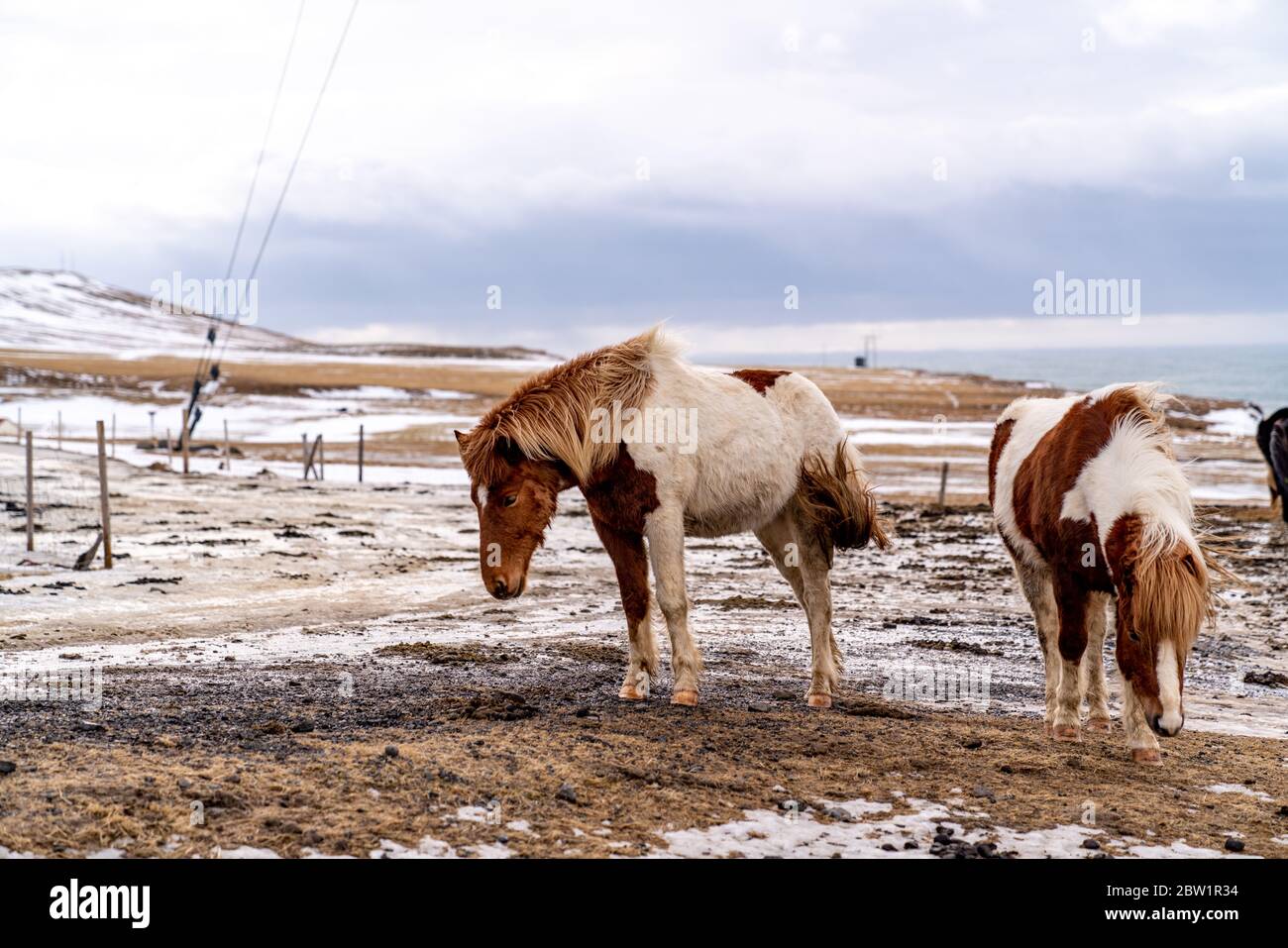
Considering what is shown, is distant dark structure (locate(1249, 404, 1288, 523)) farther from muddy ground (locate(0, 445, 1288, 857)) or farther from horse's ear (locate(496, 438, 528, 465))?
horse's ear (locate(496, 438, 528, 465))

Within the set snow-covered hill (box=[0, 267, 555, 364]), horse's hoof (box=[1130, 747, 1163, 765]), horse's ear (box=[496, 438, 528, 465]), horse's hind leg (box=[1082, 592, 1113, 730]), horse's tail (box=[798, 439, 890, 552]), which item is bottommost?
horse's hoof (box=[1130, 747, 1163, 765])

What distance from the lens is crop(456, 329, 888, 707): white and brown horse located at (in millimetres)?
7172

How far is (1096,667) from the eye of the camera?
726 cm

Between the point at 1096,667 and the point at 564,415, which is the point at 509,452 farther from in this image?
the point at 1096,667

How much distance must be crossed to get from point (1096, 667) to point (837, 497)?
1936 mm

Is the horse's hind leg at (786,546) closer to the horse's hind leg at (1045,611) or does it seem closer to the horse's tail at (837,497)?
the horse's tail at (837,497)

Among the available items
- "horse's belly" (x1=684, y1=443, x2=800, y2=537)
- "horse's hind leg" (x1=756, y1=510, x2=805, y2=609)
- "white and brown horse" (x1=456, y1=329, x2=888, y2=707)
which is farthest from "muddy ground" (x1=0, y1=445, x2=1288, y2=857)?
"horse's belly" (x1=684, y1=443, x2=800, y2=537)

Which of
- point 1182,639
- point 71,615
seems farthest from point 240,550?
point 1182,639

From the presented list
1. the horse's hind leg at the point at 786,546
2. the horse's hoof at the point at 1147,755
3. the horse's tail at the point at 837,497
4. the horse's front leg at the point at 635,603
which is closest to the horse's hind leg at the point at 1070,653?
the horse's hoof at the point at 1147,755

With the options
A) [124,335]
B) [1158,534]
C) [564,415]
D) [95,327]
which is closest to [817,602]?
[564,415]

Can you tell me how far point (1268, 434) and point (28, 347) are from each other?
13891cm

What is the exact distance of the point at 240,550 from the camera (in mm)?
16219

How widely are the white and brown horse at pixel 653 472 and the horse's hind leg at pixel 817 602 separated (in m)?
Answer: 0.01
